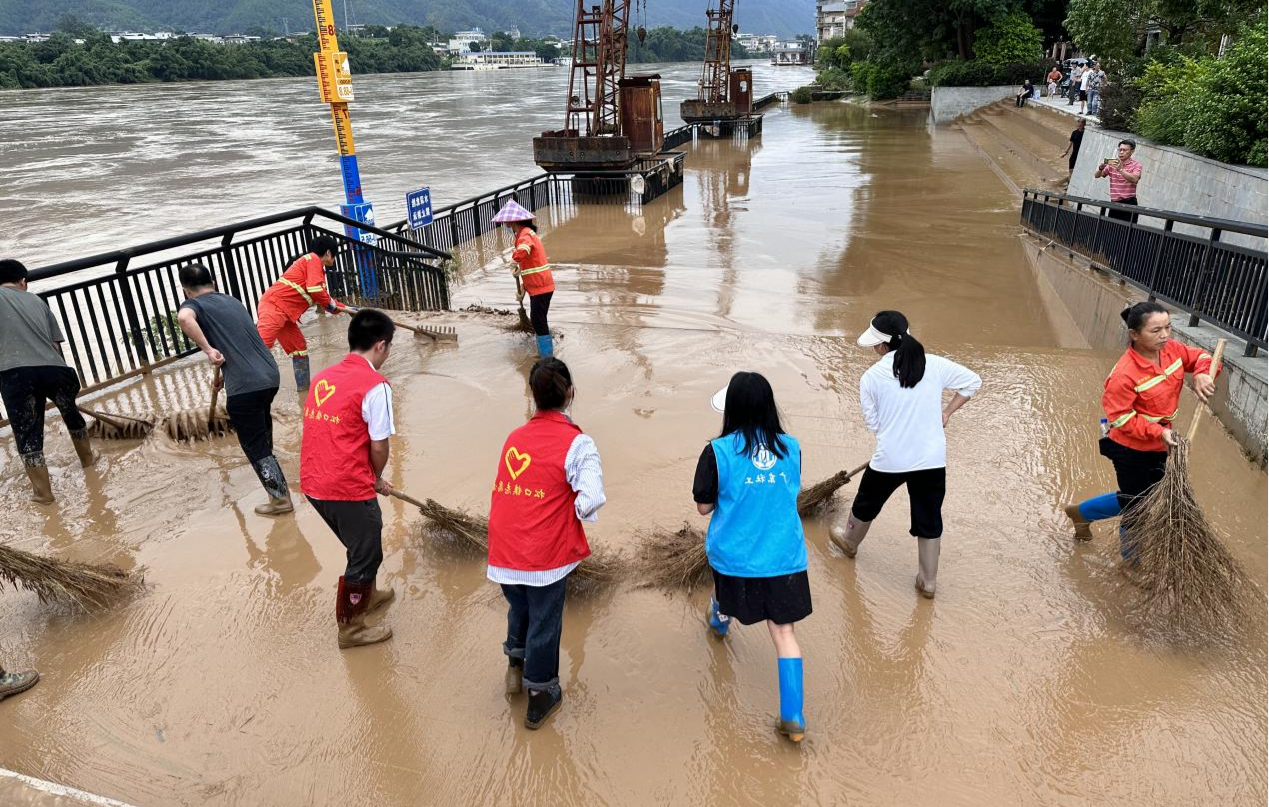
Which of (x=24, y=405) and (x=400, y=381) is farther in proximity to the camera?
(x=400, y=381)

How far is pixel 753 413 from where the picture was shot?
2758mm

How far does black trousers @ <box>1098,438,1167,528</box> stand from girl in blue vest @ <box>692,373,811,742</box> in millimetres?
1931

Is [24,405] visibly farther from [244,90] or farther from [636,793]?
[244,90]

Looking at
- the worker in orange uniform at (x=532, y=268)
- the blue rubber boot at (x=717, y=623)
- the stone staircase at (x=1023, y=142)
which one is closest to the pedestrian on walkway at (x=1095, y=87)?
the stone staircase at (x=1023, y=142)

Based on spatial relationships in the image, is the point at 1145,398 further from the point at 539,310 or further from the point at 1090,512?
the point at 539,310

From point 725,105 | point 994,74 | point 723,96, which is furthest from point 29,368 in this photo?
point 994,74

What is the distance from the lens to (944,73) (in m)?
37.8

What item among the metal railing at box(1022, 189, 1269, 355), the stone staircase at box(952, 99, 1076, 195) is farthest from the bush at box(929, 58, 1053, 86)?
the metal railing at box(1022, 189, 1269, 355)

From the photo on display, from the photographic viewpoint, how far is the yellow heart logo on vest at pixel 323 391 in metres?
3.26

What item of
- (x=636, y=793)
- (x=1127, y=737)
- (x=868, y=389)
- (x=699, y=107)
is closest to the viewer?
(x=636, y=793)

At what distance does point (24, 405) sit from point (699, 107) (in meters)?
34.8

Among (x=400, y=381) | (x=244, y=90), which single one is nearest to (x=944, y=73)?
(x=400, y=381)

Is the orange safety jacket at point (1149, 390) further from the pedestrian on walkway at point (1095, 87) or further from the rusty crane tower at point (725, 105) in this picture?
the rusty crane tower at point (725, 105)

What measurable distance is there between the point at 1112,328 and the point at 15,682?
8.66 meters
